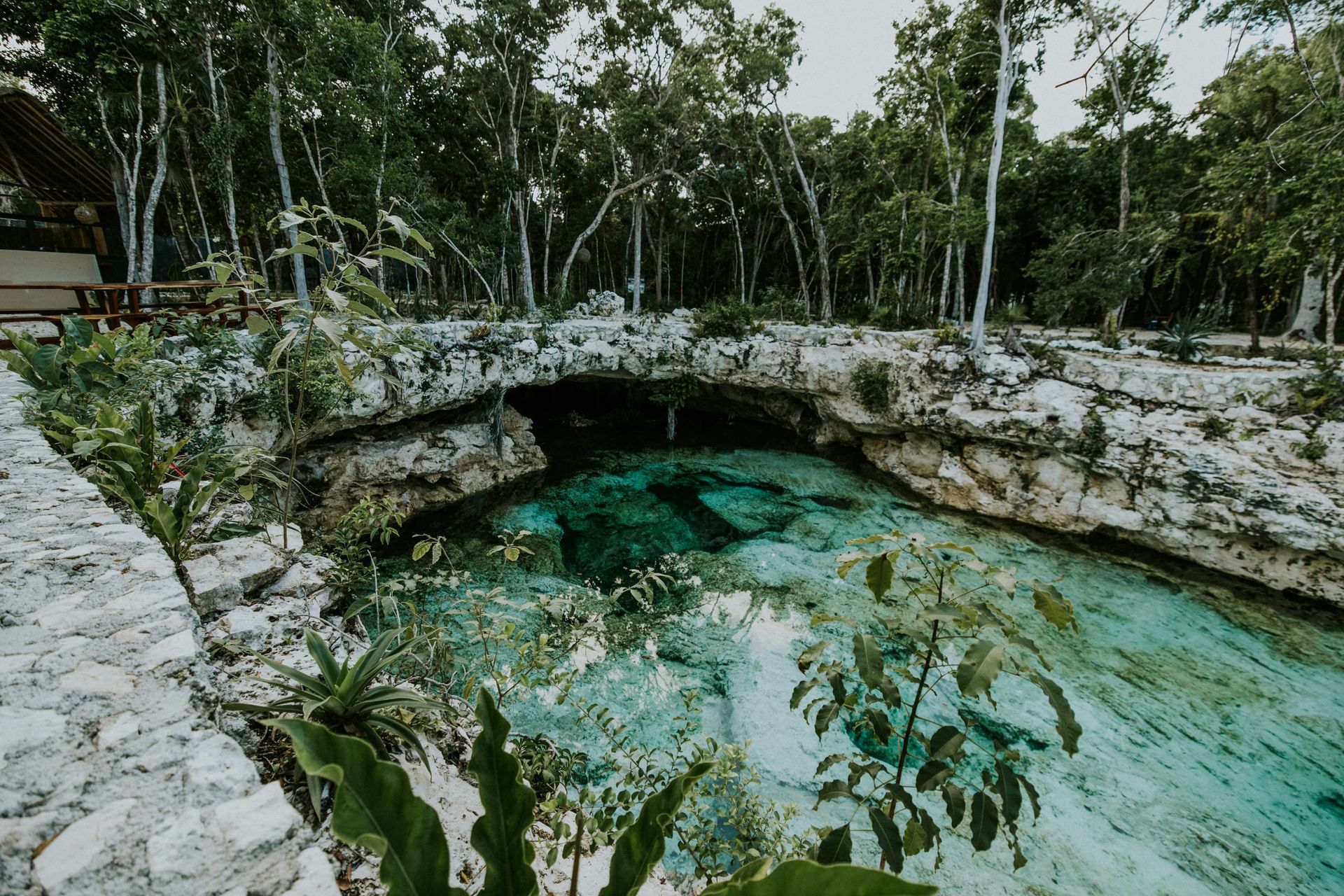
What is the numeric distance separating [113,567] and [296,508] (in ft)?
26.1

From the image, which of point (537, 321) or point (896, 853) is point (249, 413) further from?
point (896, 853)

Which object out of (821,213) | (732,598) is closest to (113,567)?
(732,598)

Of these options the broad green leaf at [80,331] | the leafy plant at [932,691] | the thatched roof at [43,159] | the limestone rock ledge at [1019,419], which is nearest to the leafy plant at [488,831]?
the leafy plant at [932,691]

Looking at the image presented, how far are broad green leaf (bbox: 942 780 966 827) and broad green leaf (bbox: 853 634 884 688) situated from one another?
0.38 meters

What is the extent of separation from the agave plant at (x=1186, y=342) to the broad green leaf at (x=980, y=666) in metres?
12.0

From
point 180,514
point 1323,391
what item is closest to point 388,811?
point 180,514

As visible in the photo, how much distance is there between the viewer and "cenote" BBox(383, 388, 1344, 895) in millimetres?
3832

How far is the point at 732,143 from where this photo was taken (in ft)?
54.1

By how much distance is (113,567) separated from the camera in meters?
1.97

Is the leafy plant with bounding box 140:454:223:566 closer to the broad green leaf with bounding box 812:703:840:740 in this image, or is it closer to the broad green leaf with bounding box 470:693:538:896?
the broad green leaf with bounding box 470:693:538:896

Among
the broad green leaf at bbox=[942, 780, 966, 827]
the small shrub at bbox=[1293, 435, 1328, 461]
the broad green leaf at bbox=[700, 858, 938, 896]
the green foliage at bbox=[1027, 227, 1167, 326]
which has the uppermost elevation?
the green foliage at bbox=[1027, 227, 1167, 326]

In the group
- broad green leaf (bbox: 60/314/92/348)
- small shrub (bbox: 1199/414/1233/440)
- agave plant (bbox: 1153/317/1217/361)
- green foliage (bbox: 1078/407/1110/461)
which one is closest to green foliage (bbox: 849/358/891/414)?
green foliage (bbox: 1078/407/1110/461)

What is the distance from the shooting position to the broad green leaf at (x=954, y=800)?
160 centimetres

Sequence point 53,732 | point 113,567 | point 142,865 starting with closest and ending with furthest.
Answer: point 142,865
point 53,732
point 113,567
